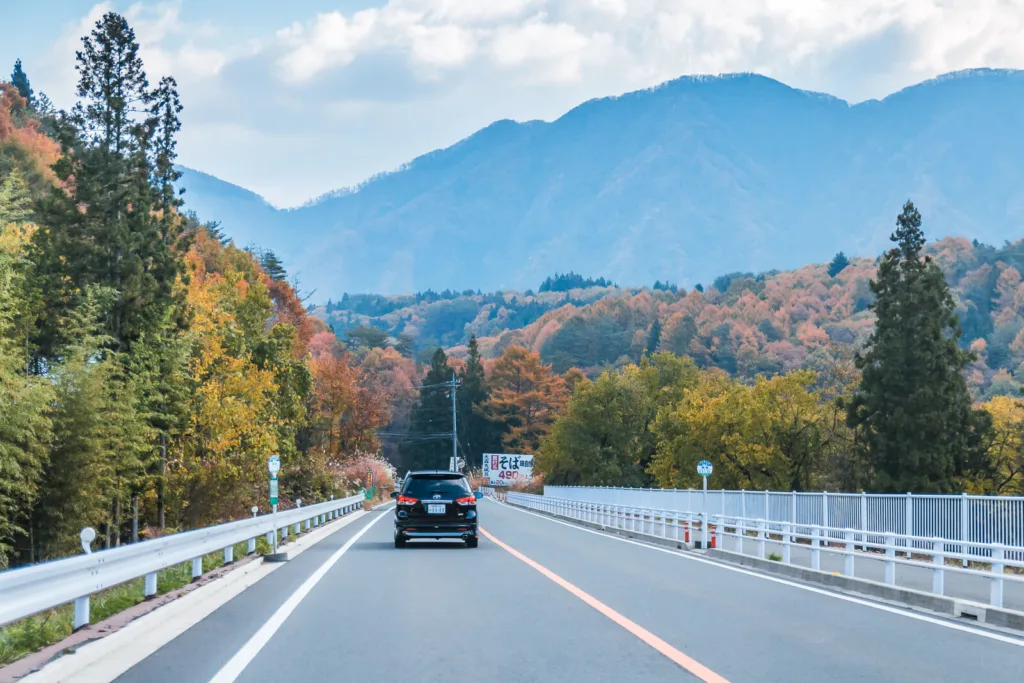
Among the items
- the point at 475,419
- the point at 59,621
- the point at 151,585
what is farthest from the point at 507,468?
the point at 59,621

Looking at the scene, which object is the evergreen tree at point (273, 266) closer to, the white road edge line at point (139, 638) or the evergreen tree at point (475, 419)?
the evergreen tree at point (475, 419)

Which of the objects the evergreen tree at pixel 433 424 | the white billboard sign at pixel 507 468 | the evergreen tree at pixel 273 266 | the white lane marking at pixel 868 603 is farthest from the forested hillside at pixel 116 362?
the evergreen tree at pixel 433 424

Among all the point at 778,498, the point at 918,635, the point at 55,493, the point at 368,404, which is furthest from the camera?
the point at 368,404

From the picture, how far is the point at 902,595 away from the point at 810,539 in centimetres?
1267

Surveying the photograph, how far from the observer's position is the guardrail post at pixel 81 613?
12.1m

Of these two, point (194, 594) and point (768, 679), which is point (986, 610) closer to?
point (768, 679)

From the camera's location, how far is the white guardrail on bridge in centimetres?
973

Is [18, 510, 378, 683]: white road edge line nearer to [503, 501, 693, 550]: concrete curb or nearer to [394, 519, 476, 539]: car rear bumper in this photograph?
[394, 519, 476, 539]: car rear bumper

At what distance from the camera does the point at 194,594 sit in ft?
51.8

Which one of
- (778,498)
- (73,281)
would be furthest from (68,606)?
(73,281)

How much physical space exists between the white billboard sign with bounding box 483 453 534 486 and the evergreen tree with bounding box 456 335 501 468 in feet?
124

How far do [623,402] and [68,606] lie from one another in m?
90.4

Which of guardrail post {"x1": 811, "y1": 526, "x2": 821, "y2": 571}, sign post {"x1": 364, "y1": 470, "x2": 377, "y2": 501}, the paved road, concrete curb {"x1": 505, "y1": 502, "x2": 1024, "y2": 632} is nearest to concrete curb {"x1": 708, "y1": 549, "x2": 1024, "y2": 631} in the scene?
concrete curb {"x1": 505, "y1": 502, "x2": 1024, "y2": 632}

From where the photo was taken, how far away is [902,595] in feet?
57.2
